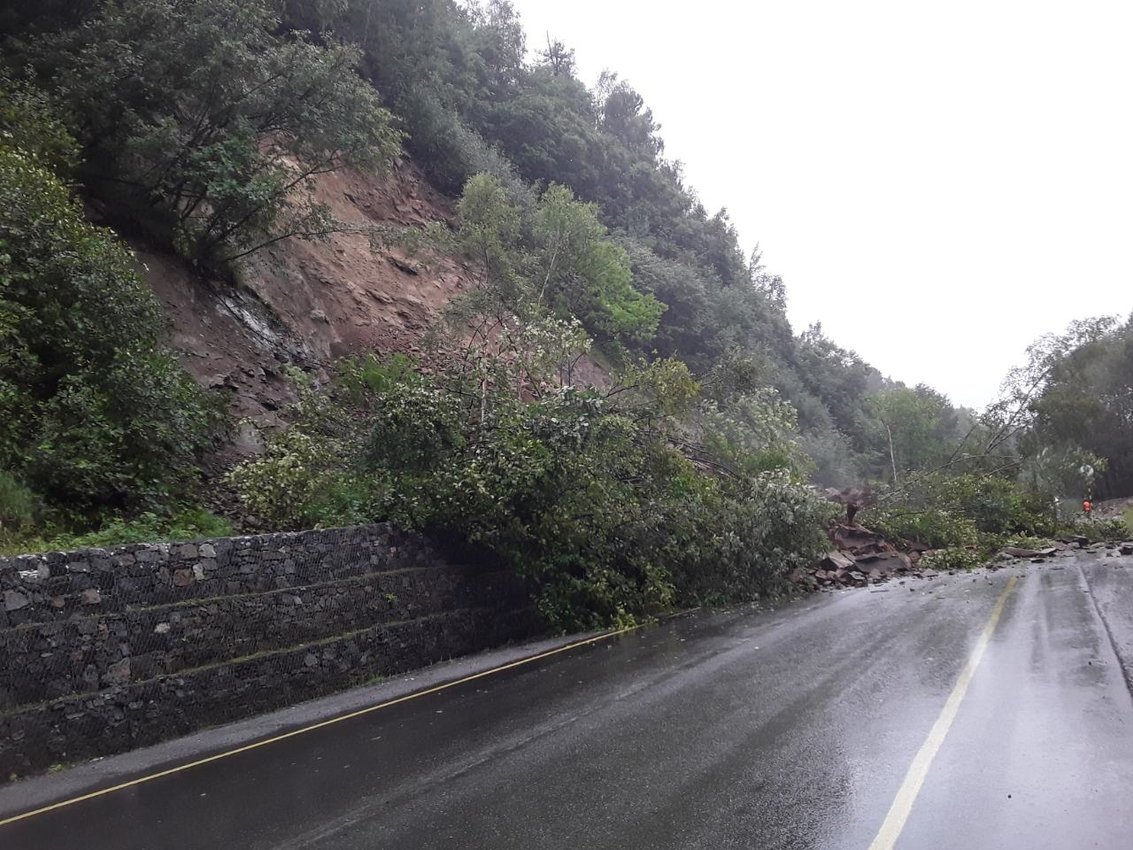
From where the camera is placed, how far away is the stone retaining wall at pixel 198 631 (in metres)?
7.57

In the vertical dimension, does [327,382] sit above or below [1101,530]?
above

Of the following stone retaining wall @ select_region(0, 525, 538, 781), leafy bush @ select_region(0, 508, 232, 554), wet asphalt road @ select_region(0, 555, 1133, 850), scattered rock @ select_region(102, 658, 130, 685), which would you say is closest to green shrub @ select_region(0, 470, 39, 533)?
leafy bush @ select_region(0, 508, 232, 554)

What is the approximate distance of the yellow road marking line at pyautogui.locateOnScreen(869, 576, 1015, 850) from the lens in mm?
4449

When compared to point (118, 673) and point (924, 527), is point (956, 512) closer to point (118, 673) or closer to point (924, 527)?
point (924, 527)

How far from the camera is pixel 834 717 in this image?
711 centimetres

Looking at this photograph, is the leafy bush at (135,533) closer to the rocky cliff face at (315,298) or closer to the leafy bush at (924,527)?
the rocky cliff face at (315,298)

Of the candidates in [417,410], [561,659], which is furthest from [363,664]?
[417,410]

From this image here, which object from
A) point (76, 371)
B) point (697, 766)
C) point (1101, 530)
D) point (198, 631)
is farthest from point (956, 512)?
point (76, 371)

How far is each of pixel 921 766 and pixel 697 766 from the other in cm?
147

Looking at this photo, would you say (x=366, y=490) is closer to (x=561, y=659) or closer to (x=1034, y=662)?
(x=561, y=659)

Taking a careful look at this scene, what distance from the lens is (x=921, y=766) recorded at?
558 centimetres

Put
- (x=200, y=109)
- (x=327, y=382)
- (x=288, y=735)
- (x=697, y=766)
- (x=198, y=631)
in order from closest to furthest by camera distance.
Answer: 1. (x=697, y=766)
2. (x=288, y=735)
3. (x=198, y=631)
4. (x=200, y=109)
5. (x=327, y=382)

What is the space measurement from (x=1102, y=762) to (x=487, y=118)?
42156 millimetres

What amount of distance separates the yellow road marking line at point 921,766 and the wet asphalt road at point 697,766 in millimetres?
60
